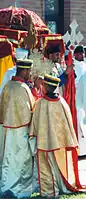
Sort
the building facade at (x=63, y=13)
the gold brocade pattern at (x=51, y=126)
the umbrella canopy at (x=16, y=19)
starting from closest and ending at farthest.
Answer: the gold brocade pattern at (x=51, y=126), the umbrella canopy at (x=16, y=19), the building facade at (x=63, y=13)

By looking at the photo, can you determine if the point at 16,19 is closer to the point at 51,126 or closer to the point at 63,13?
the point at 51,126

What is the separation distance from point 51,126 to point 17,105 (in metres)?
0.44

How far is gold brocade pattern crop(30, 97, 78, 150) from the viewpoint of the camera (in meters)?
6.38

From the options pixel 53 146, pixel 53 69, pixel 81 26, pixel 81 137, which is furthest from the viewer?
pixel 81 26

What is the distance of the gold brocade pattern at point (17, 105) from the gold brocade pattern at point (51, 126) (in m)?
0.12

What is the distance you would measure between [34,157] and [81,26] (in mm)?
5686

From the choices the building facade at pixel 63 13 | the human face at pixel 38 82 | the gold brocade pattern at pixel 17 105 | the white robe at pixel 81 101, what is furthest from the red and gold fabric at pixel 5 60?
the building facade at pixel 63 13

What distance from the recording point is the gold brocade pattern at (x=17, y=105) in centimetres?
647

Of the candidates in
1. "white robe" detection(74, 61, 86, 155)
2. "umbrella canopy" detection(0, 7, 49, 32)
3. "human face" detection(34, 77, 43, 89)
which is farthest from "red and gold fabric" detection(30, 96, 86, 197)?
"white robe" detection(74, 61, 86, 155)

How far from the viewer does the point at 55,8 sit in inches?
470

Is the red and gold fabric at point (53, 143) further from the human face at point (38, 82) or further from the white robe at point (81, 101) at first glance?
the white robe at point (81, 101)

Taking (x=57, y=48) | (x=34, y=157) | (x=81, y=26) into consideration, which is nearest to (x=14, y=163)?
(x=34, y=157)

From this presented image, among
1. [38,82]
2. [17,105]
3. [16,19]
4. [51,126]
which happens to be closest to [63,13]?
[16,19]

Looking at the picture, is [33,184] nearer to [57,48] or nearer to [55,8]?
[57,48]
